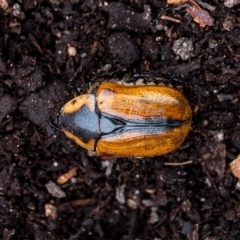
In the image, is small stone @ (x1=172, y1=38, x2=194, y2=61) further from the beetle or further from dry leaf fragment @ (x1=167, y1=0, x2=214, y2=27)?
the beetle

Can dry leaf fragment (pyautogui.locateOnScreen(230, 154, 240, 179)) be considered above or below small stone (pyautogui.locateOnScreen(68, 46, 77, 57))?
below

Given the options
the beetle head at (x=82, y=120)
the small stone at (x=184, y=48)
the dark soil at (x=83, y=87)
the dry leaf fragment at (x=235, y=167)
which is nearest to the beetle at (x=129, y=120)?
the beetle head at (x=82, y=120)

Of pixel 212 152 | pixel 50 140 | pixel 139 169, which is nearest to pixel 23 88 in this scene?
pixel 50 140

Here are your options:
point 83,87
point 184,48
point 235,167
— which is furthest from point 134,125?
point 235,167

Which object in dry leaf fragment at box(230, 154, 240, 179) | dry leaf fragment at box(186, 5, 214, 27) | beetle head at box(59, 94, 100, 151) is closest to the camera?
dry leaf fragment at box(186, 5, 214, 27)

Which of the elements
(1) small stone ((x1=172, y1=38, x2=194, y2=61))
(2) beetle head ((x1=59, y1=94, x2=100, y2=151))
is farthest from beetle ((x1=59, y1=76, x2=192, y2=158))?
(1) small stone ((x1=172, y1=38, x2=194, y2=61))

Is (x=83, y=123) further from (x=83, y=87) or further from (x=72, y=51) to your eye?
(x=72, y=51)

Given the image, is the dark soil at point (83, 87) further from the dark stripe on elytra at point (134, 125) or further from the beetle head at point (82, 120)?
the dark stripe on elytra at point (134, 125)
